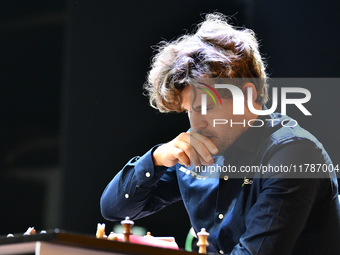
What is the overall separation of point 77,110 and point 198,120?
1797mm

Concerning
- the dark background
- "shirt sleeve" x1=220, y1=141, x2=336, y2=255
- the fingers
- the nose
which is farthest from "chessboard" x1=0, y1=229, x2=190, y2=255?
the dark background

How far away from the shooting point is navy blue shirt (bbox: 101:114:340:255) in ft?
3.62

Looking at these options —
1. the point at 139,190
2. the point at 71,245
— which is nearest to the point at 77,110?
the point at 139,190

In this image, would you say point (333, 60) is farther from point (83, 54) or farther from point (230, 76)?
point (83, 54)

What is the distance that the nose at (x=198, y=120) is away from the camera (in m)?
1.43

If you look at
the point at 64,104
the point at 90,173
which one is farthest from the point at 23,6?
the point at 90,173

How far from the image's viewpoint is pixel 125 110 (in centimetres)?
300

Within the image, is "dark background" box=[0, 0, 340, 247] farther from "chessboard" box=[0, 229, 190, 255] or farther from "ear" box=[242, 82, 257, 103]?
"chessboard" box=[0, 229, 190, 255]

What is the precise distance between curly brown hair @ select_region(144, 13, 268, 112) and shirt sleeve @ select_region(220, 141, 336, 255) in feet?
1.48

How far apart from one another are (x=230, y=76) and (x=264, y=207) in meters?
0.57

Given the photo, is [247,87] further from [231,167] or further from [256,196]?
[256,196]

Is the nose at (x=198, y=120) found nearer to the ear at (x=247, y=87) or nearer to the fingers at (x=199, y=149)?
the fingers at (x=199, y=149)

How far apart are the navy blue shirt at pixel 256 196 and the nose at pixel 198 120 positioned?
0.50 ft

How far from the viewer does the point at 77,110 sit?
3.02m
